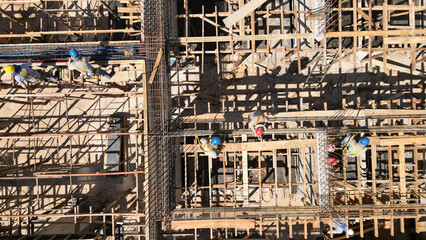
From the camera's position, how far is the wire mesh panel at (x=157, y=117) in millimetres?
8820

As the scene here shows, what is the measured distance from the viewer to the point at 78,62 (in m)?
8.30

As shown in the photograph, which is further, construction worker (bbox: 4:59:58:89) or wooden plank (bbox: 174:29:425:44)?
wooden plank (bbox: 174:29:425:44)

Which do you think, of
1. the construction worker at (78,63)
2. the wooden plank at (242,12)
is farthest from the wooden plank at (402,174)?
the construction worker at (78,63)

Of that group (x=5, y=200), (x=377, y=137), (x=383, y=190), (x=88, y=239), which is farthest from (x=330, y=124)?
(x=5, y=200)

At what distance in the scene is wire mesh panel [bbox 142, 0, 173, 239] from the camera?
882 centimetres

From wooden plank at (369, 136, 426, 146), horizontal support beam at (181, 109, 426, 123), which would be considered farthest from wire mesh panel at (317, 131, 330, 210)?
wooden plank at (369, 136, 426, 146)

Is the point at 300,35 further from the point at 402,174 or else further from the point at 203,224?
the point at 203,224

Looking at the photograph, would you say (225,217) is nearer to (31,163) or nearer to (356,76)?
(356,76)

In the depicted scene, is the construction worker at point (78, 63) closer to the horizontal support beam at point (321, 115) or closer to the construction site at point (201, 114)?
the construction site at point (201, 114)

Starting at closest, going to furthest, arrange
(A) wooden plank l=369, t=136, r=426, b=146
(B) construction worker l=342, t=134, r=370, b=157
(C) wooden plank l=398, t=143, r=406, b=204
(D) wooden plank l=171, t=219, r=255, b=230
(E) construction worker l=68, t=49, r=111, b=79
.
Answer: (E) construction worker l=68, t=49, r=111, b=79 < (B) construction worker l=342, t=134, r=370, b=157 < (D) wooden plank l=171, t=219, r=255, b=230 < (A) wooden plank l=369, t=136, r=426, b=146 < (C) wooden plank l=398, t=143, r=406, b=204

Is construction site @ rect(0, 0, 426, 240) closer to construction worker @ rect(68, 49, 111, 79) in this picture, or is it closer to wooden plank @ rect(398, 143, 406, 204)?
wooden plank @ rect(398, 143, 406, 204)

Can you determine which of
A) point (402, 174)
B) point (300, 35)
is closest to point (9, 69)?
point (300, 35)

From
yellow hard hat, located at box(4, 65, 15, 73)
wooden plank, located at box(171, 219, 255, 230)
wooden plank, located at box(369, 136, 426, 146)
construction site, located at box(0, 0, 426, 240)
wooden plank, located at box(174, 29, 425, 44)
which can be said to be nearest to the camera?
yellow hard hat, located at box(4, 65, 15, 73)

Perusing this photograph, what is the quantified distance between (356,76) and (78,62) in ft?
40.6
